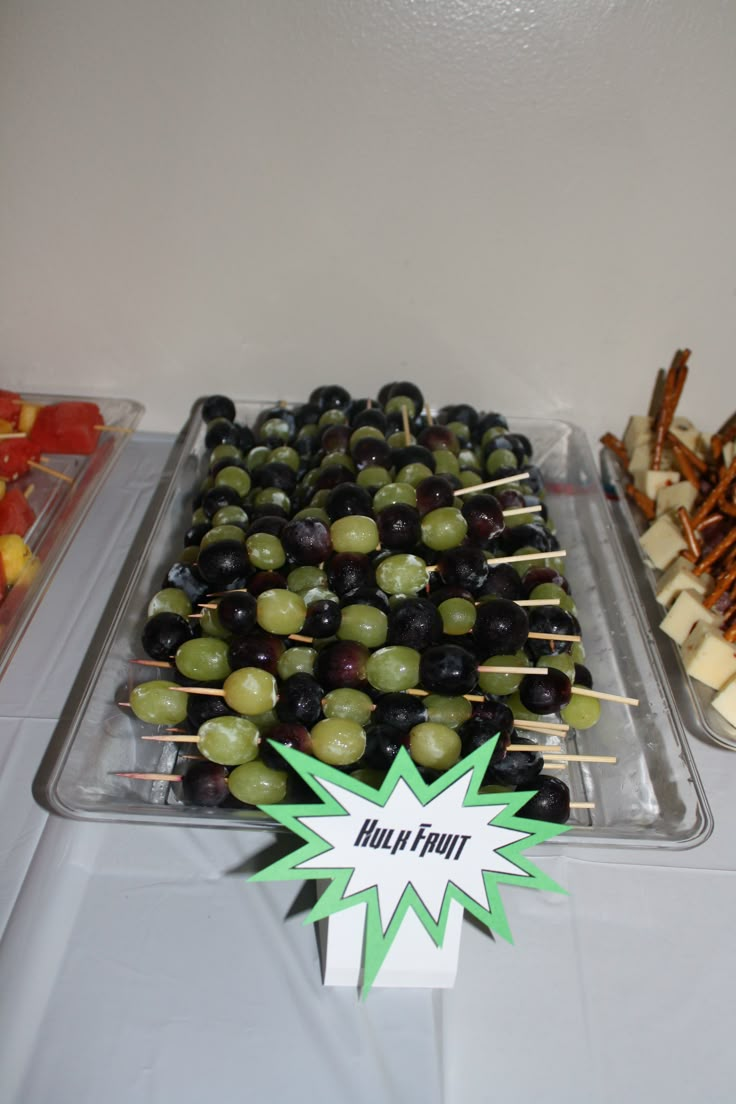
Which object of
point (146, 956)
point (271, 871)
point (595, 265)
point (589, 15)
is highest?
point (589, 15)

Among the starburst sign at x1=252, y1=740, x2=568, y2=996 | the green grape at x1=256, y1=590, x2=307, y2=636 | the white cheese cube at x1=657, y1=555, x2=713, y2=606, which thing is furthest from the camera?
the white cheese cube at x1=657, y1=555, x2=713, y2=606

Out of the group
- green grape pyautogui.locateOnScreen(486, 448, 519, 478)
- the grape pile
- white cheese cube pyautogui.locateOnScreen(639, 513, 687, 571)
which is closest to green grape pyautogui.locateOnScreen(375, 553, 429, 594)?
the grape pile

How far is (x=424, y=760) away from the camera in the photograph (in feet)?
2.84

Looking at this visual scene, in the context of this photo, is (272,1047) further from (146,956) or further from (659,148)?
(659,148)

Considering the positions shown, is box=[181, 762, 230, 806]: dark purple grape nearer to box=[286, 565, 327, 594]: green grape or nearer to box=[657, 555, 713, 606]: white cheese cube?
box=[286, 565, 327, 594]: green grape

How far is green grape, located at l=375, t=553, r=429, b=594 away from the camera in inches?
40.8

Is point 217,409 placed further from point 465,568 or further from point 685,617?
point 685,617

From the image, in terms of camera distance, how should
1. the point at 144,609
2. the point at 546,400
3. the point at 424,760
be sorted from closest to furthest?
the point at 424,760, the point at 144,609, the point at 546,400

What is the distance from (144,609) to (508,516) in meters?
0.60

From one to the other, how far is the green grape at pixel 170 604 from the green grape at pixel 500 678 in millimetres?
419

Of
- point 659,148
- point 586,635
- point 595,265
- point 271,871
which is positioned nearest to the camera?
point 271,871

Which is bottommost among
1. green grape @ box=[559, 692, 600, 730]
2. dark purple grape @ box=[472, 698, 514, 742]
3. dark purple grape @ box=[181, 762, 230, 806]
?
dark purple grape @ box=[181, 762, 230, 806]

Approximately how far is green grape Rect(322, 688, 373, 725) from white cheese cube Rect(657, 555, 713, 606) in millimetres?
722

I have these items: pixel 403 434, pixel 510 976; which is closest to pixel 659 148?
pixel 403 434
